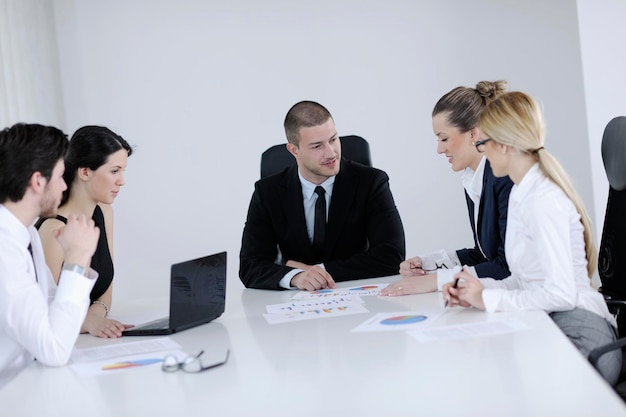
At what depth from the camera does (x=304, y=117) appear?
384cm

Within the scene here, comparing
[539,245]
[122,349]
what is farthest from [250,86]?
[539,245]

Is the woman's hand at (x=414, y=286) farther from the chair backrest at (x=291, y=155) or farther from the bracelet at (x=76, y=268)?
the chair backrest at (x=291, y=155)

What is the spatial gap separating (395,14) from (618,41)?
172 cm

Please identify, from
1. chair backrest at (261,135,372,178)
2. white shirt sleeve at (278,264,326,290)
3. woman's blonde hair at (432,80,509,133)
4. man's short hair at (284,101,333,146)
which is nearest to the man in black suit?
man's short hair at (284,101,333,146)

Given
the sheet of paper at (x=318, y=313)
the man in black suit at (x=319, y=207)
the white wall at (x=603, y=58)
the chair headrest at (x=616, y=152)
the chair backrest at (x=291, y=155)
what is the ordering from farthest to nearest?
the white wall at (x=603, y=58), the chair backrest at (x=291, y=155), the man in black suit at (x=319, y=207), the chair headrest at (x=616, y=152), the sheet of paper at (x=318, y=313)

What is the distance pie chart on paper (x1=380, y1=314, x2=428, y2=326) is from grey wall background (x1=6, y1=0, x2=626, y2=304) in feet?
12.8

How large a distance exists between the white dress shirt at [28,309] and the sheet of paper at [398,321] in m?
0.77

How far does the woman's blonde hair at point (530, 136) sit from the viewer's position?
2.41 m

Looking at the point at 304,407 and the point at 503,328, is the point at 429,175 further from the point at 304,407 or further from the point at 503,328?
the point at 304,407

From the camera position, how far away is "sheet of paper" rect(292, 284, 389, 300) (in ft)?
9.66

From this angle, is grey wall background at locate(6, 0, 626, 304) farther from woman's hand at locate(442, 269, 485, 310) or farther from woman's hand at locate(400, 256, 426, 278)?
woman's hand at locate(442, 269, 485, 310)

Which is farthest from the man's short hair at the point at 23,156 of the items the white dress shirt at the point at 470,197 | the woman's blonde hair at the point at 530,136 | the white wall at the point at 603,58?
the white wall at the point at 603,58

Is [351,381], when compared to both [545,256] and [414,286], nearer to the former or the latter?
[545,256]

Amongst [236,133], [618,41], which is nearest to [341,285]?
[618,41]
